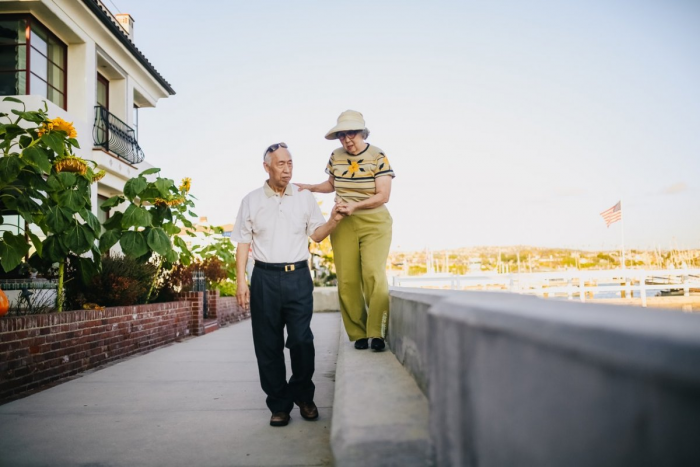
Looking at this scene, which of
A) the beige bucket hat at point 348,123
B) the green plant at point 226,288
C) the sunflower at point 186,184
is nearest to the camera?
the beige bucket hat at point 348,123

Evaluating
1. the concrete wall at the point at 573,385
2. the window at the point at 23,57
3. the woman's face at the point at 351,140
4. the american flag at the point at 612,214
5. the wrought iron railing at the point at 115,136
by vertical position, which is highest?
the window at the point at 23,57

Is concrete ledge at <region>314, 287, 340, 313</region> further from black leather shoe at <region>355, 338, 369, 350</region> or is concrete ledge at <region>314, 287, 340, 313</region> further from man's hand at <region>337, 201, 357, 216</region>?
man's hand at <region>337, 201, 357, 216</region>

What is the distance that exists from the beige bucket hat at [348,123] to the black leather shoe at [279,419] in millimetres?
2069

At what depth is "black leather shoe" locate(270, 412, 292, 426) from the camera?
12.8 ft

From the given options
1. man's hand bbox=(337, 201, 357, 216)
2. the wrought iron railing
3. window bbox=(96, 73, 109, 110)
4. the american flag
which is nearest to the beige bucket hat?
man's hand bbox=(337, 201, 357, 216)

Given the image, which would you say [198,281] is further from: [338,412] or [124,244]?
[338,412]

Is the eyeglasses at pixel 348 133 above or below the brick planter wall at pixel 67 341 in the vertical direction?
above

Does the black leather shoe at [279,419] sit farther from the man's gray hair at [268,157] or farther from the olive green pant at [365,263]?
the man's gray hair at [268,157]

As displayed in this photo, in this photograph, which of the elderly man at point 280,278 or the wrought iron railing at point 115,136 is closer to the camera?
A: the elderly man at point 280,278

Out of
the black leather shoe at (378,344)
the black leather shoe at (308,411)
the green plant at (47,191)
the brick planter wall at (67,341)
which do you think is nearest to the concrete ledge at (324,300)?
the brick planter wall at (67,341)

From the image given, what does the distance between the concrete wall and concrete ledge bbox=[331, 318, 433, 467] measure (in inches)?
20.7

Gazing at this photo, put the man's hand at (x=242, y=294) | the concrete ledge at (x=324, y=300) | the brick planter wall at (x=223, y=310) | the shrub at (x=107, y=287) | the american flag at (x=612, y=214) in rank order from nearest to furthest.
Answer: the man's hand at (x=242, y=294) < the shrub at (x=107, y=287) < the brick planter wall at (x=223, y=310) < the concrete ledge at (x=324, y=300) < the american flag at (x=612, y=214)

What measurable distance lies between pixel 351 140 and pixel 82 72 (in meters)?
12.3

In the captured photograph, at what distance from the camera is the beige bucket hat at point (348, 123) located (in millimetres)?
4398
